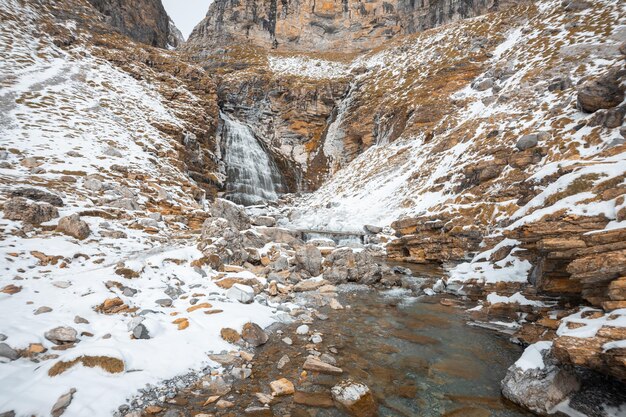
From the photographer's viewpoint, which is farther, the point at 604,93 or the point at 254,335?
the point at 604,93

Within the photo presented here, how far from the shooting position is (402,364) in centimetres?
668

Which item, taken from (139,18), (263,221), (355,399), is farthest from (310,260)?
(139,18)

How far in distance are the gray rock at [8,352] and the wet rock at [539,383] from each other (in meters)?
8.47

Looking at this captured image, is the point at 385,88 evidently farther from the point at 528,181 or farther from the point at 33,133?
the point at 33,133

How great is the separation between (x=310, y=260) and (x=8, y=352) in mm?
10616

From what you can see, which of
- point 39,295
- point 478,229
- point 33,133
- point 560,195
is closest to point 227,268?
point 39,295

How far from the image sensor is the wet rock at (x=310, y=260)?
46.3 feet

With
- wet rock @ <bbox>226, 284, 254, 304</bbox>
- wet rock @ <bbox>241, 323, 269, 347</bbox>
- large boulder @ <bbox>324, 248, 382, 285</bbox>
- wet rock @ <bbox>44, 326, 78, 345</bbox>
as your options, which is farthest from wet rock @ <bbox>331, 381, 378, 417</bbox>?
large boulder @ <bbox>324, 248, 382, 285</bbox>

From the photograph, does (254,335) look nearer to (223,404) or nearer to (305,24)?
Answer: (223,404)

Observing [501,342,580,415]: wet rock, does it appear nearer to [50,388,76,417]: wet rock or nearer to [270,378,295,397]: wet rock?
[270,378,295,397]: wet rock

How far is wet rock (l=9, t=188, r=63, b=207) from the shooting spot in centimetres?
1210

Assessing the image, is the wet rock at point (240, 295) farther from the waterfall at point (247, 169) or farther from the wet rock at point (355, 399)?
the waterfall at point (247, 169)

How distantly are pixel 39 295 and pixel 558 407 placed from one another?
10.4 meters

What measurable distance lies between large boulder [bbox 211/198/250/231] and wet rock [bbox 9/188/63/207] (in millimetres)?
7325
